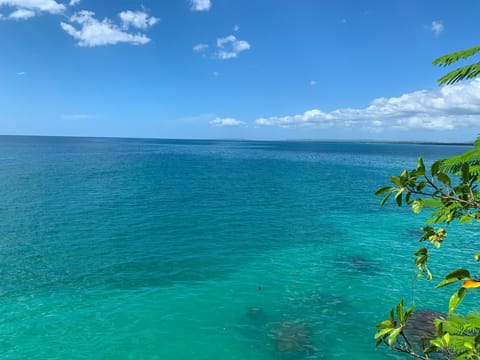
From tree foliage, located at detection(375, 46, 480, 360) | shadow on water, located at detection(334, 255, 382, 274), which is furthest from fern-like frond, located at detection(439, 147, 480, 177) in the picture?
shadow on water, located at detection(334, 255, 382, 274)

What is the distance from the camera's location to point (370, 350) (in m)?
15.0

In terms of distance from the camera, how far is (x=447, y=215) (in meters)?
4.24

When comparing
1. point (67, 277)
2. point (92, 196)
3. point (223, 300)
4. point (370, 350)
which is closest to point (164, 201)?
point (92, 196)

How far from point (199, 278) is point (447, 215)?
1931cm

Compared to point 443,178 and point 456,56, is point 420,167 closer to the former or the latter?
point 443,178

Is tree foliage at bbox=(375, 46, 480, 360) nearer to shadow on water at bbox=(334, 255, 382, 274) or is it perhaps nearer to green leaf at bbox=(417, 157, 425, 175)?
green leaf at bbox=(417, 157, 425, 175)

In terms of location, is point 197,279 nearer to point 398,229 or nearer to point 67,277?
point 67,277

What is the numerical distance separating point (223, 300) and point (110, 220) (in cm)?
1904

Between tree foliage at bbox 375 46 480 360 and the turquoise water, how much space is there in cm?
1162

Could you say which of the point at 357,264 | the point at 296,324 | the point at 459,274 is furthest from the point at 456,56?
the point at 357,264

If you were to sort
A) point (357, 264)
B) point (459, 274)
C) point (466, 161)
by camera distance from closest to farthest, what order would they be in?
point (459, 274)
point (466, 161)
point (357, 264)

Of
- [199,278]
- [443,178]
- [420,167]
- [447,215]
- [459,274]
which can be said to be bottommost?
[199,278]

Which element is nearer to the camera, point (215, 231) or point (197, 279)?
point (197, 279)

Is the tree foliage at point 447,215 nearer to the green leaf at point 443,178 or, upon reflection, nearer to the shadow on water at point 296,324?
the green leaf at point 443,178
